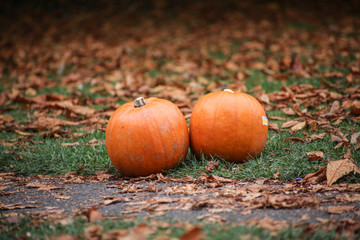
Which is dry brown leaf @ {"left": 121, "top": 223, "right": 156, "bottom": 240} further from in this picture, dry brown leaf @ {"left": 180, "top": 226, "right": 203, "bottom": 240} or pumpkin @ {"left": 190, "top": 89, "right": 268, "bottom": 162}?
pumpkin @ {"left": 190, "top": 89, "right": 268, "bottom": 162}

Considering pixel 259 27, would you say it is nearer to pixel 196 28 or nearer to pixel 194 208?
pixel 196 28

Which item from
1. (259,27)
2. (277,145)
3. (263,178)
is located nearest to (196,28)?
(259,27)

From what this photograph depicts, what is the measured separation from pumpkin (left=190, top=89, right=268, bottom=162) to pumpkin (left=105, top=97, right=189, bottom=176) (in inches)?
7.0

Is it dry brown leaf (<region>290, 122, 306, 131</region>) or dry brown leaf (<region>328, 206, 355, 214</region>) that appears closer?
dry brown leaf (<region>328, 206, 355, 214</region>)

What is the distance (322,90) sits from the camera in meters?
4.66

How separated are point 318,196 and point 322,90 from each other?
270 centimetres

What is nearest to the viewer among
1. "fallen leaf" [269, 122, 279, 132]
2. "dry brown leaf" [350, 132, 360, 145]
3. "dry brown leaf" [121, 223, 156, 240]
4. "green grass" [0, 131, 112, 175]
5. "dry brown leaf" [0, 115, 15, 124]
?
"dry brown leaf" [121, 223, 156, 240]

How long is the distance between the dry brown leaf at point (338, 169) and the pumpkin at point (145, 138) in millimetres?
1145

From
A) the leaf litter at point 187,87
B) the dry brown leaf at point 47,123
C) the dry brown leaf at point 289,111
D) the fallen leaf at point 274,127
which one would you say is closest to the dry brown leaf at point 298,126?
the leaf litter at point 187,87

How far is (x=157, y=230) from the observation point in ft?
5.99

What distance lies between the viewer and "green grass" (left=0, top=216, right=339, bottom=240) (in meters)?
1.77

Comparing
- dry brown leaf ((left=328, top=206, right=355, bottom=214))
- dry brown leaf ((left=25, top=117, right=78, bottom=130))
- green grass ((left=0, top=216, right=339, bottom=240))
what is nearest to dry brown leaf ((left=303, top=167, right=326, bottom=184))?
dry brown leaf ((left=328, top=206, right=355, bottom=214))

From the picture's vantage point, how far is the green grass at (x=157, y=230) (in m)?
1.77

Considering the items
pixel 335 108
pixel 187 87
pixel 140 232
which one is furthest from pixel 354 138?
pixel 187 87
